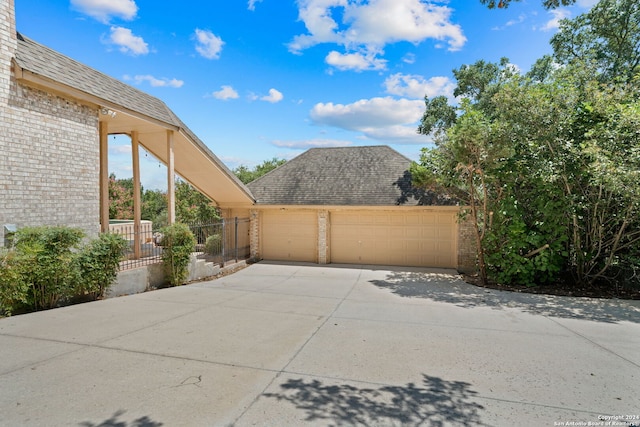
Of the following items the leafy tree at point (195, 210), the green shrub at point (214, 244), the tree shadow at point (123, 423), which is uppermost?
the leafy tree at point (195, 210)

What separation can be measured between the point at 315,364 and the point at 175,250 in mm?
6922

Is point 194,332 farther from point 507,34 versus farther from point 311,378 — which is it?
point 507,34

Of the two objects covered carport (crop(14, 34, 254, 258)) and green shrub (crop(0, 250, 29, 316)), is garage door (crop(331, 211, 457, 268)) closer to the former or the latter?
covered carport (crop(14, 34, 254, 258))

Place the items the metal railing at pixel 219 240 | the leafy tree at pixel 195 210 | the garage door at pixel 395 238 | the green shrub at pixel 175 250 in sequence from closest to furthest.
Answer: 1. the green shrub at pixel 175 250
2. the metal railing at pixel 219 240
3. the garage door at pixel 395 238
4. the leafy tree at pixel 195 210

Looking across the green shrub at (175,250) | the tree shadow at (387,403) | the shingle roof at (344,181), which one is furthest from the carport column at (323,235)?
the tree shadow at (387,403)

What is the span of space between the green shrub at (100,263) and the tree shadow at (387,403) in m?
5.87

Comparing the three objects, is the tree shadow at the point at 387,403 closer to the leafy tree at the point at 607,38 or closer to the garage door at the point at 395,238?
the garage door at the point at 395,238

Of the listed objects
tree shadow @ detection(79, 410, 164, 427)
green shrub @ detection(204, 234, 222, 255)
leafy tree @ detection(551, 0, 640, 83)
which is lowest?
tree shadow @ detection(79, 410, 164, 427)

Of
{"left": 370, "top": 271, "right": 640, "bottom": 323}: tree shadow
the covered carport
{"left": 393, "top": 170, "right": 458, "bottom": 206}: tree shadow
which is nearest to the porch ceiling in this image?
the covered carport

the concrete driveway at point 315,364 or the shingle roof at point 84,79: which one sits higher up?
Result: the shingle roof at point 84,79

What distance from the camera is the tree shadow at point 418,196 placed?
13664mm

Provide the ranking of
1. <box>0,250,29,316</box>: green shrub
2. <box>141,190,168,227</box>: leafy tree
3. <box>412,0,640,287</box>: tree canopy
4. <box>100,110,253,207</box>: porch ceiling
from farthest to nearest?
<box>141,190,168,227</box>: leafy tree < <box>100,110,253,207</box>: porch ceiling < <box>412,0,640,287</box>: tree canopy < <box>0,250,29,316</box>: green shrub

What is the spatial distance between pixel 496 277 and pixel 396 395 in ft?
28.9

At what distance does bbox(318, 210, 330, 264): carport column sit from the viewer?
14984mm
